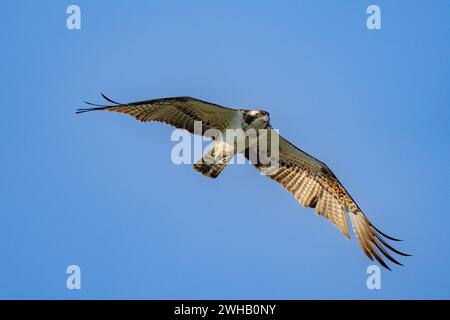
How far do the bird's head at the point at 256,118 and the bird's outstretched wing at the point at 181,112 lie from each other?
0.27m

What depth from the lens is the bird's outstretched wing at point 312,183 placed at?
48.9ft

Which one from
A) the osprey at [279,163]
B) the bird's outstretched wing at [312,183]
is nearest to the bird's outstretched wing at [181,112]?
the osprey at [279,163]

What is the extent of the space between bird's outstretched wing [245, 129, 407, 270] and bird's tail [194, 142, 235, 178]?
2.89ft

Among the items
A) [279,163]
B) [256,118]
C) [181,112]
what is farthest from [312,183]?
[181,112]

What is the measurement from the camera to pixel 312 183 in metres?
15.3

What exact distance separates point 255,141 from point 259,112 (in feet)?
2.98

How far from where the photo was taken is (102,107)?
13.6 m

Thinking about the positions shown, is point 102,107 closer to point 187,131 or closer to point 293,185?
point 187,131

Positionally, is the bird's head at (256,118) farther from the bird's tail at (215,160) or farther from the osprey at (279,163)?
the bird's tail at (215,160)

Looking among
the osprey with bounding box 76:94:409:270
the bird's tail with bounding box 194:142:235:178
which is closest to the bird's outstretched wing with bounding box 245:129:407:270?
the osprey with bounding box 76:94:409:270

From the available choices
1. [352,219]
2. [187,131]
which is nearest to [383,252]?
[352,219]

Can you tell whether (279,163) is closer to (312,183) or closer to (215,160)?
(312,183)

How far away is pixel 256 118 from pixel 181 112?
1441 mm
